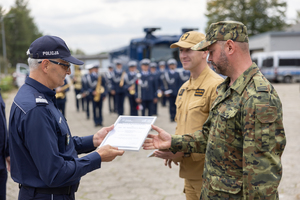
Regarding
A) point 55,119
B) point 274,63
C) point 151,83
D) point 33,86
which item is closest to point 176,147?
point 55,119

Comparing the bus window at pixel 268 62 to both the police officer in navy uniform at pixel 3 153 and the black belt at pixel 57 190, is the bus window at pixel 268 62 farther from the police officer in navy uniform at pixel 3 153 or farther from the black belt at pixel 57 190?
the black belt at pixel 57 190

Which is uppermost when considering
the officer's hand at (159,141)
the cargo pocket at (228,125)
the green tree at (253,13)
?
the green tree at (253,13)

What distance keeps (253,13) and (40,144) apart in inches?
1806

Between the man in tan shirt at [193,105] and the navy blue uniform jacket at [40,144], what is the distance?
1.01 m

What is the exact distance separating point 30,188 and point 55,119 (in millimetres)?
541

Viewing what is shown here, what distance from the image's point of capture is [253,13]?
43.2m

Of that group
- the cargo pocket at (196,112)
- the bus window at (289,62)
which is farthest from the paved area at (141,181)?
the bus window at (289,62)

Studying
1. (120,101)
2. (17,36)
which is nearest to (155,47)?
(120,101)

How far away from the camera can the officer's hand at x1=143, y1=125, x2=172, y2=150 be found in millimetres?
2717

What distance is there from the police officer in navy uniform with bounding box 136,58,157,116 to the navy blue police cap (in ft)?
28.9

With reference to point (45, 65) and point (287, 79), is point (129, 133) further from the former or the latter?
point (287, 79)

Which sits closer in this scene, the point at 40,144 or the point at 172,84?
the point at 40,144

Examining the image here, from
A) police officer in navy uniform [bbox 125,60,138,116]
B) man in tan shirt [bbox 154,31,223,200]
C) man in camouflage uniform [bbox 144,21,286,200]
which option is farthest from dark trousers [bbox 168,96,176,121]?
man in camouflage uniform [bbox 144,21,286,200]

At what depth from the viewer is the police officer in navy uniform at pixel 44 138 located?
2014 millimetres
